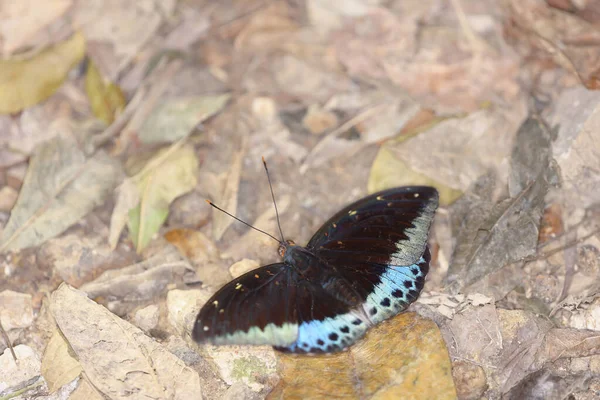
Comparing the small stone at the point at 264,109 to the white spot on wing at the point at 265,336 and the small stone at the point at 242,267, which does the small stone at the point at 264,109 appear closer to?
the small stone at the point at 242,267

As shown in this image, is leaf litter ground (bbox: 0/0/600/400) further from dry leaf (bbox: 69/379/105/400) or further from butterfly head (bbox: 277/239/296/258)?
butterfly head (bbox: 277/239/296/258)

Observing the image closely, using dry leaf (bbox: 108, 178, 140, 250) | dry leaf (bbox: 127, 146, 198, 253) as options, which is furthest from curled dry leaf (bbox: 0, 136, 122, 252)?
dry leaf (bbox: 127, 146, 198, 253)

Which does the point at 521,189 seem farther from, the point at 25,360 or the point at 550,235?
the point at 25,360

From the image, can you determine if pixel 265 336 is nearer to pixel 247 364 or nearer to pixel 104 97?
pixel 247 364

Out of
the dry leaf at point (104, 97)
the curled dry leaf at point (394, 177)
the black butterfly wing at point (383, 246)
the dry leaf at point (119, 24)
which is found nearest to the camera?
the black butterfly wing at point (383, 246)

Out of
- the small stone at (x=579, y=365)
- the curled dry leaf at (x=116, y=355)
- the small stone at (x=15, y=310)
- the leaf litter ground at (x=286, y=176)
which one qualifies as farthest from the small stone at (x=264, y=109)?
the small stone at (x=579, y=365)

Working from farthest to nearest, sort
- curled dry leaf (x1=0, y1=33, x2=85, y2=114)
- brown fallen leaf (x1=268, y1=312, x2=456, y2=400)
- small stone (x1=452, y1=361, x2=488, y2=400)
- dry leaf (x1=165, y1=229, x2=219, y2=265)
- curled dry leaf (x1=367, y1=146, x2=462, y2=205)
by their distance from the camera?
curled dry leaf (x1=0, y1=33, x2=85, y2=114)
curled dry leaf (x1=367, y1=146, x2=462, y2=205)
dry leaf (x1=165, y1=229, x2=219, y2=265)
small stone (x1=452, y1=361, x2=488, y2=400)
brown fallen leaf (x1=268, y1=312, x2=456, y2=400)
